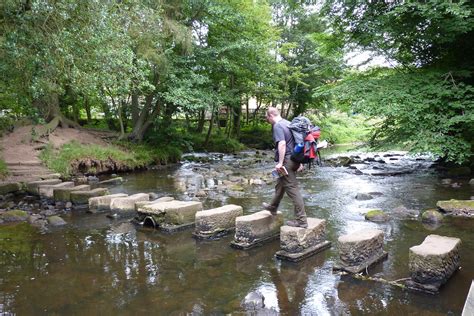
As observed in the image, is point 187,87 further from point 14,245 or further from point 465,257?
point 465,257

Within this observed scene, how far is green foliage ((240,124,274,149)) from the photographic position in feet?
99.3

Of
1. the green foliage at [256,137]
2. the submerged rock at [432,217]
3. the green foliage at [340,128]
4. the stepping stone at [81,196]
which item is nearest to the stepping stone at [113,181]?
the stepping stone at [81,196]

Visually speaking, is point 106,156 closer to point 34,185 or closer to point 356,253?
point 34,185

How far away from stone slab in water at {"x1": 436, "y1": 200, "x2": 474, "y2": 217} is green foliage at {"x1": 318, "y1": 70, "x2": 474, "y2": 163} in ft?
5.03

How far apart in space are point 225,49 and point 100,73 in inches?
442

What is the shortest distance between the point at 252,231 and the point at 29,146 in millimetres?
13296

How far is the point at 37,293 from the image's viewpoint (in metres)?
4.84

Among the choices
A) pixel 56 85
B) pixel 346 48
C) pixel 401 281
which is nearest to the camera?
pixel 401 281

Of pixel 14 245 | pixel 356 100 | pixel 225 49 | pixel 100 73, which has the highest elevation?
pixel 225 49

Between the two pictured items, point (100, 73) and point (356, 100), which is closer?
point (100, 73)

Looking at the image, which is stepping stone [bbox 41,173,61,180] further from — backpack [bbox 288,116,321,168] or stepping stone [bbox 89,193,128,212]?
backpack [bbox 288,116,321,168]

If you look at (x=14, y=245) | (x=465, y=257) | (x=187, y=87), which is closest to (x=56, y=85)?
(x=14, y=245)

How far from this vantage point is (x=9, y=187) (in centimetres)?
1155

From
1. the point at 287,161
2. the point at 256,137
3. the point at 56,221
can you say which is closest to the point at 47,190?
the point at 56,221
